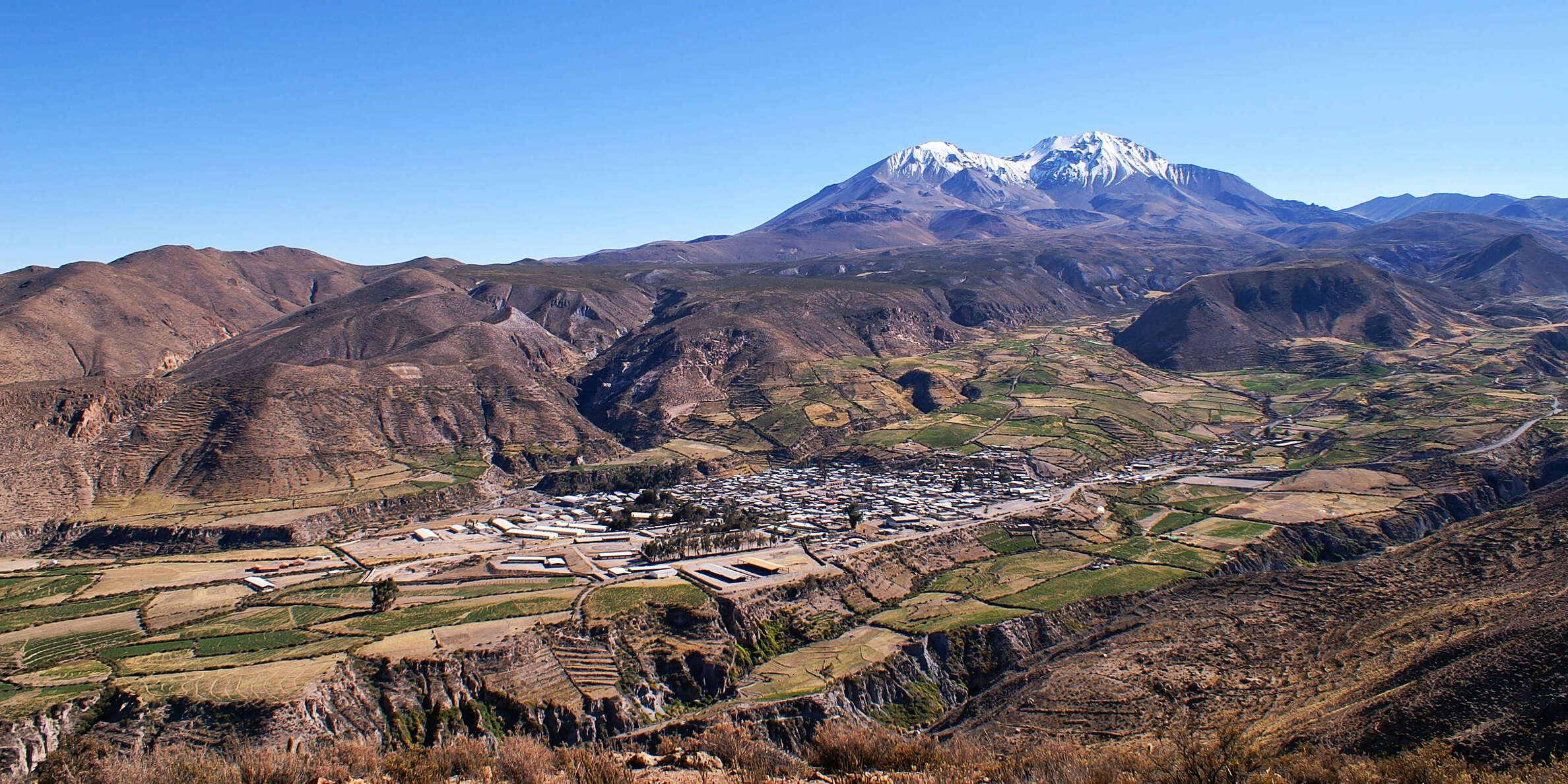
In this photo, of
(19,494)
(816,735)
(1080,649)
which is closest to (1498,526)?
(1080,649)

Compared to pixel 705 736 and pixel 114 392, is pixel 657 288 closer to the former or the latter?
pixel 114 392

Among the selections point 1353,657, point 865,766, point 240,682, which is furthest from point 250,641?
point 1353,657

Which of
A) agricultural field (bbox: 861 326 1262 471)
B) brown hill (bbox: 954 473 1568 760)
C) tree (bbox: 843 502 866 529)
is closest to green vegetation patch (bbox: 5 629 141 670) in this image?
brown hill (bbox: 954 473 1568 760)

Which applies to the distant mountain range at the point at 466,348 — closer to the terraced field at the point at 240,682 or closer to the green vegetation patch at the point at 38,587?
the green vegetation patch at the point at 38,587

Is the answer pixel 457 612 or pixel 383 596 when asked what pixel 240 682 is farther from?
pixel 383 596

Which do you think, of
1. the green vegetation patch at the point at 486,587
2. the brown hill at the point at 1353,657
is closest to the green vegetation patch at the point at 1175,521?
the brown hill at the point at 1353,657
